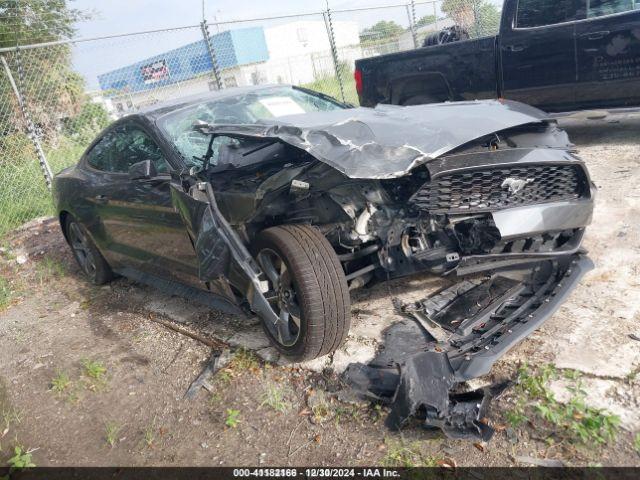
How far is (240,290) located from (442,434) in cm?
141

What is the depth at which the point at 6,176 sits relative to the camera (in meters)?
8.34

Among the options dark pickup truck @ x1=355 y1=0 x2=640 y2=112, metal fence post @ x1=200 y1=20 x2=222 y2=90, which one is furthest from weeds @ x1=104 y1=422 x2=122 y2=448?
metal fence post @ x1=200 y1=20 x2=222 y2=90

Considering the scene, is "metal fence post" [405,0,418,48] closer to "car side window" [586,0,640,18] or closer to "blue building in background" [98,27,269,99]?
"blue building in background" [98,27,269,99]

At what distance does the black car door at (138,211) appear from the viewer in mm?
3717

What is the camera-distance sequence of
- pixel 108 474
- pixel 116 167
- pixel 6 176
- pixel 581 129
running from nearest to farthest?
pixel 108 474
pixel 116 167
pixel 581 129
pixel 6 176

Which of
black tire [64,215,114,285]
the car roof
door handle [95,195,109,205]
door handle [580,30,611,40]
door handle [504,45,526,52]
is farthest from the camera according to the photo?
door handle [504,45,526,52]

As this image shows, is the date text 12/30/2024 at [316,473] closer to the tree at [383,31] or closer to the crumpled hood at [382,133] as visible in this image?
the crumpled hood at [382,133]

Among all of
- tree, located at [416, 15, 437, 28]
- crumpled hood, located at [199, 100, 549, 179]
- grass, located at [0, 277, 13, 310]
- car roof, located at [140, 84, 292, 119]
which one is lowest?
grass, located at [0, 277, 13, 310]

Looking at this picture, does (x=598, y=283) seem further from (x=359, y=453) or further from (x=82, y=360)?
(x=82, y=360)

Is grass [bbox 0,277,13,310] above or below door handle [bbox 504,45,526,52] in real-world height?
below

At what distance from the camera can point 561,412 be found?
2.24 metres

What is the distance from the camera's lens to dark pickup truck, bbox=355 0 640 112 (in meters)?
5.26

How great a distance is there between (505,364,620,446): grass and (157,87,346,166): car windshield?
238 cm

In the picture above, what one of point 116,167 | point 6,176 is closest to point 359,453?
point 116,167
